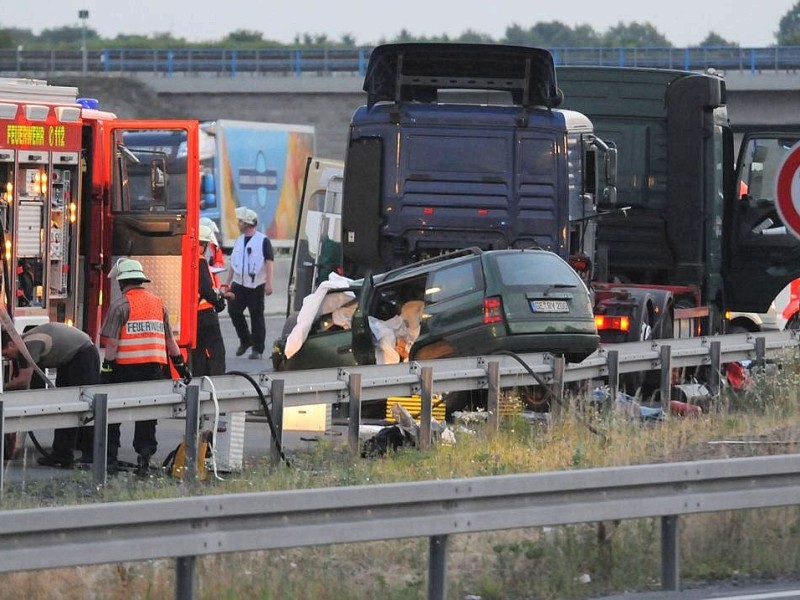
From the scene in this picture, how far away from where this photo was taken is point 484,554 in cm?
890

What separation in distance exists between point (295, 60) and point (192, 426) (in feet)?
173

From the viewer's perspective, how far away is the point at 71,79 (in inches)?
2638

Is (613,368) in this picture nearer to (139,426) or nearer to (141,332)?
(141,332)

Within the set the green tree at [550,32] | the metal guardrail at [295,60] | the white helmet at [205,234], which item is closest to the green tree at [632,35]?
the green tree at [550,32]

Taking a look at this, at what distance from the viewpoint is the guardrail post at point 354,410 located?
1256 cm

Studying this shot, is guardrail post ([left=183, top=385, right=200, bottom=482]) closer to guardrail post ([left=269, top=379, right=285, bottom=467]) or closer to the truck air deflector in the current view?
guardrail post ([left=269, top=379, right=285, bottom=467])

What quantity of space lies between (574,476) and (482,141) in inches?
375

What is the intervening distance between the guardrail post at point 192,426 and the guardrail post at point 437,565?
4185mm

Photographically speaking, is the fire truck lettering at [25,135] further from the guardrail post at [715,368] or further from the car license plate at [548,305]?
the guardrail post at [715,368]

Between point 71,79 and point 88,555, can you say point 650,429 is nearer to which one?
point 88,555

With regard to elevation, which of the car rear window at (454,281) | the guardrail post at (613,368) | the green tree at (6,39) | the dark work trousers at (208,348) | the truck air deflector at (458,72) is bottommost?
the dark work trousers at (208,348)

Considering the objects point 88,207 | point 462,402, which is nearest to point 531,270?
point 462,402

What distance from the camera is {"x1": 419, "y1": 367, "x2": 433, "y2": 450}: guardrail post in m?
12.9

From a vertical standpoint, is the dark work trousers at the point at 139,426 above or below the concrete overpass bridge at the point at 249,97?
below
